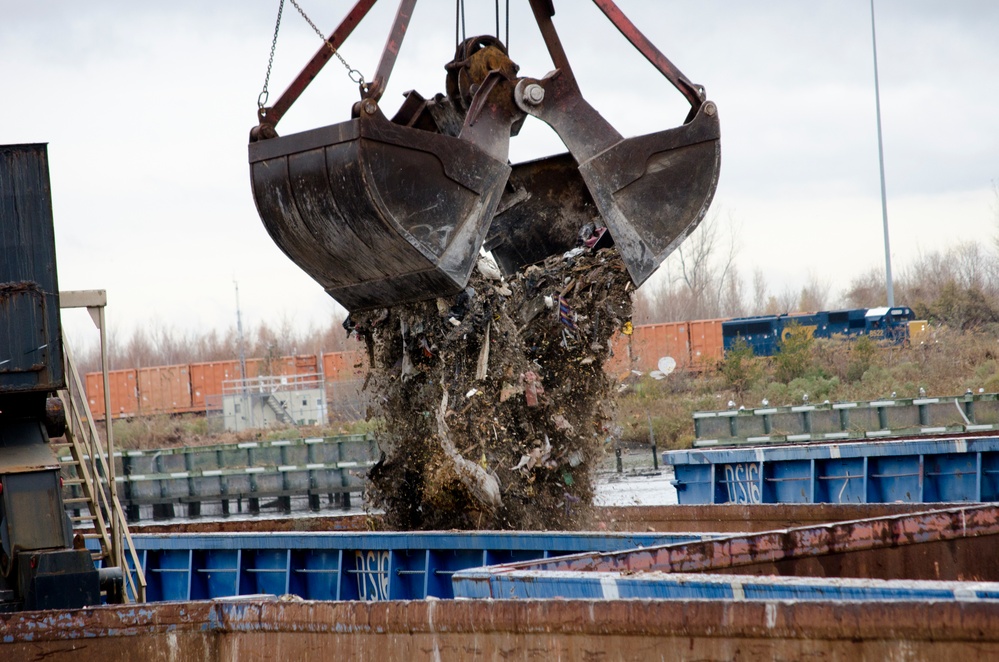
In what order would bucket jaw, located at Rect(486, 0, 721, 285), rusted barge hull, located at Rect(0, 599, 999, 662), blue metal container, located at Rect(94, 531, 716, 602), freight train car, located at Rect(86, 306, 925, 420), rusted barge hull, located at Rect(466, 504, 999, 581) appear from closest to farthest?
rusted barge hull, located at Rect(0, 599, 999, 662) < rusted barge hull, located at Rect(466, 504, 999, 581) < blue metal container, located at Rect(94, 531, 716, 602) < bucket jaw, located at Rect(486, 0, 721, 285) < freight train car, located at Rect(86, 306, 925, 420)

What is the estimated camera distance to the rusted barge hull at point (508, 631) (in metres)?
3.36

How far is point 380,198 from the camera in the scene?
21.2ft

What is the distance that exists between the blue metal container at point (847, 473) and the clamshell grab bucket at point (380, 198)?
244 inches

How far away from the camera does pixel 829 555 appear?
524 cm

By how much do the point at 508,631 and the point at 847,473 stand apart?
842cm

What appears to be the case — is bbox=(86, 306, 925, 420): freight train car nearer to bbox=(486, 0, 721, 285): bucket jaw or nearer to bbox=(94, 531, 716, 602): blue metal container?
bbox=(94, 531, 716, 602): blue metal container

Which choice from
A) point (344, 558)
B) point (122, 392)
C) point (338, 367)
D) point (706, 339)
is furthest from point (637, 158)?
point (122, 392)

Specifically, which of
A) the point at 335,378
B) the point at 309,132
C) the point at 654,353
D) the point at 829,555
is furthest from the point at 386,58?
the point at 335,378

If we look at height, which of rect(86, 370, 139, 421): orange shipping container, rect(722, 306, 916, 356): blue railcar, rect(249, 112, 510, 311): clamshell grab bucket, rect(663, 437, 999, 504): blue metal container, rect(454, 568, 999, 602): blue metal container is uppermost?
rect(249, 112, 510, 311): clamshell grab bucket

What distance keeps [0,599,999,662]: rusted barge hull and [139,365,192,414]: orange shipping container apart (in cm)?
4013

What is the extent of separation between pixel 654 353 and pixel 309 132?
103 ft

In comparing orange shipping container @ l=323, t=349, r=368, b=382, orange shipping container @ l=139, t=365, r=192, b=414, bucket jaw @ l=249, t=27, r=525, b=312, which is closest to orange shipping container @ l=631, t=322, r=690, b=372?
orange shipping container @ l=323, t=349, r=368, b=382

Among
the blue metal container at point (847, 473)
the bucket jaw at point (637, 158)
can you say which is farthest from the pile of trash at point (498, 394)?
the blue metal container at point (847, 473)

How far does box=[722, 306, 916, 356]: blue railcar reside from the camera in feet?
118
